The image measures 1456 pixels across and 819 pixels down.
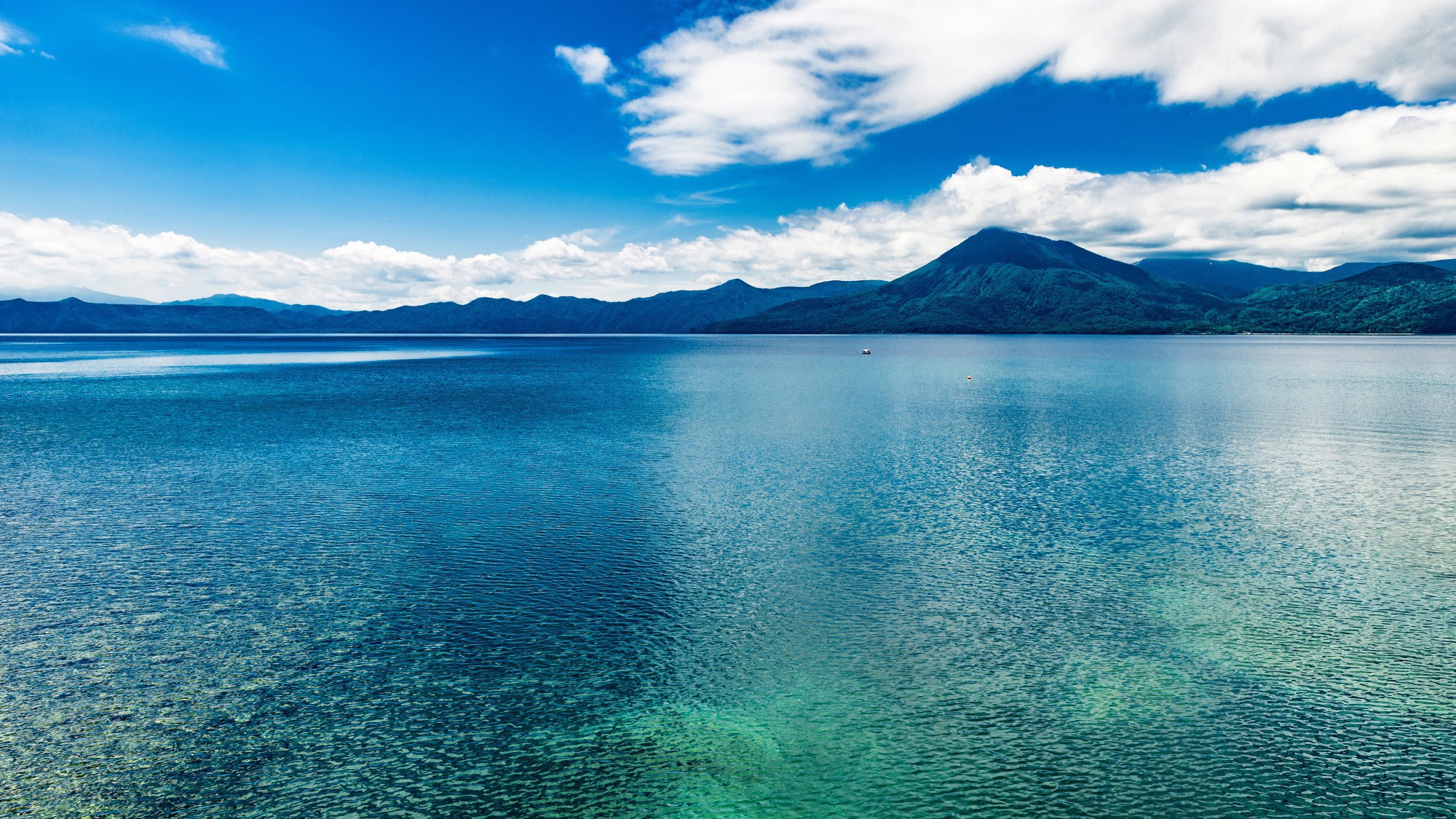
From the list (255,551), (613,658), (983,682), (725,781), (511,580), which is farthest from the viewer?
(255,551)

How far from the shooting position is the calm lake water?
46.7 ft

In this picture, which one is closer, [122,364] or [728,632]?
[728,632]

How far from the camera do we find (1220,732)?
51.8ft

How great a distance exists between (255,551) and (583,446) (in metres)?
25.4

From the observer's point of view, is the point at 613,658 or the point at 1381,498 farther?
the point at 1381,498

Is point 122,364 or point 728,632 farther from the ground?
point 122,364

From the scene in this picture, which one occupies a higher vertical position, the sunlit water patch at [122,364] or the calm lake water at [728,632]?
the sunlit water patch at [122,364]

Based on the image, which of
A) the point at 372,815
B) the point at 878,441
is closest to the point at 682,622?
the point at 372,815

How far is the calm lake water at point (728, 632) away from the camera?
46.7ft

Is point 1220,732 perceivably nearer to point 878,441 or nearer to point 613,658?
point 613,658

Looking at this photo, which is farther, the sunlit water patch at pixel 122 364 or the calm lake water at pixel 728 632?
the sunlit water patch at pixel 122 364

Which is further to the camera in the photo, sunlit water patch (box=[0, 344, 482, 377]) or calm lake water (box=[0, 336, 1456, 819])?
sunlit water patch (box=[0, 344, 482, 377])

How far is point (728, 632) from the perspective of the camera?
832 inches

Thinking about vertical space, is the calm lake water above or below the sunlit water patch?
below
